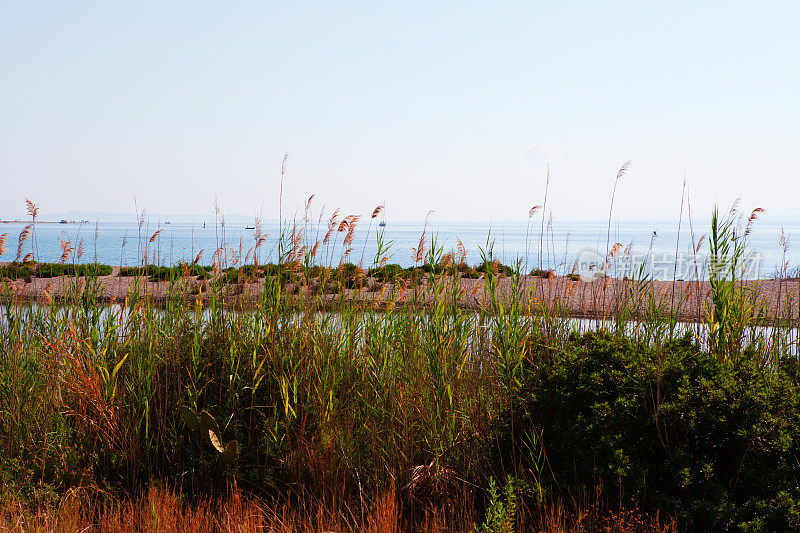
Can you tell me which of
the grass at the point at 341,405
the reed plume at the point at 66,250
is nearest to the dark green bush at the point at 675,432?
the grass at the point at 341,405

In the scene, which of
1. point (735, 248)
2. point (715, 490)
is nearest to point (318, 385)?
point (715, 490)

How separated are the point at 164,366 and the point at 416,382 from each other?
169 cm

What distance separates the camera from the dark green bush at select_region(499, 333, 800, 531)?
2.64 meters

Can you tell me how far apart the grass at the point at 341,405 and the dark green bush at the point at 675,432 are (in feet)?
0.05

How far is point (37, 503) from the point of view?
11.5 ft

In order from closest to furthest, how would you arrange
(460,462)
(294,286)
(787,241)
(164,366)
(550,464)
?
(550,464)
(460,462)
(164,366)
(294,286)
(787,241)

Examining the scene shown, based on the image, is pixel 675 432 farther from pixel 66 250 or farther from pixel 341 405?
pixel 66 250

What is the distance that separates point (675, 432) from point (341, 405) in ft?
6.14

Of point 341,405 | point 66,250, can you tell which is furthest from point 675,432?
point 66,250

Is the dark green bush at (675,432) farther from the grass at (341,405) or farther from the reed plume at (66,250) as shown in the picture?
the reed plume at (66,250)

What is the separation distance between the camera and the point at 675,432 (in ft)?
9.36

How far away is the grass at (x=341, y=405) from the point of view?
2996mm

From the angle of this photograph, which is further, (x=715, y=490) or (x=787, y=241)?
(x=787, y=241)

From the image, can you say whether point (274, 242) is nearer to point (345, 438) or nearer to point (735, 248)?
point (345, 438)
